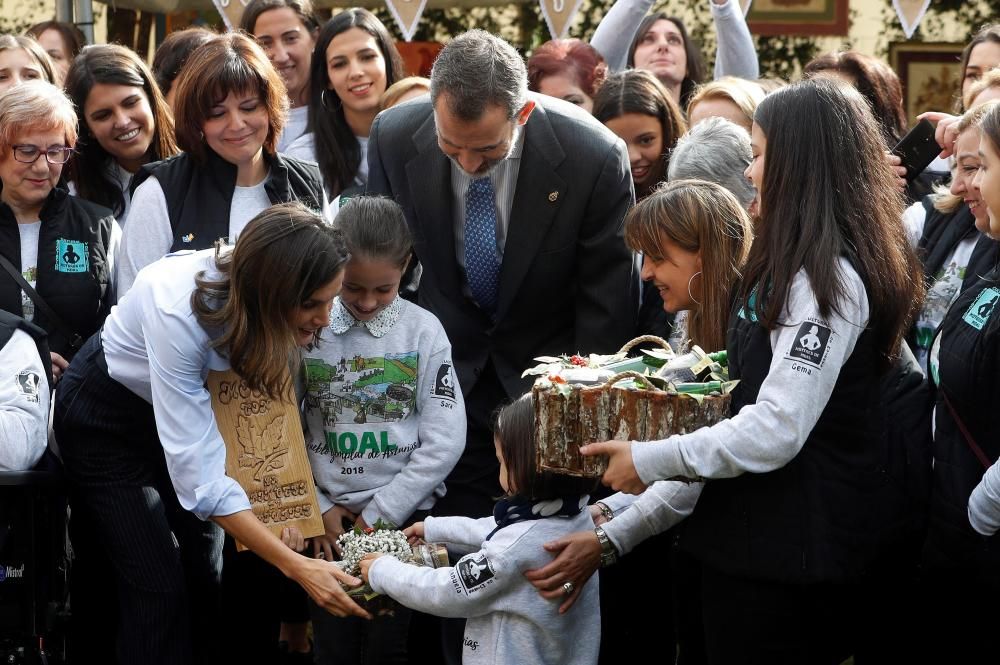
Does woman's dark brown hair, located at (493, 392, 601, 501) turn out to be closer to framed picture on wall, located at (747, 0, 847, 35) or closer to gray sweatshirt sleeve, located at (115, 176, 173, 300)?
gray sweatshirt sleeve, located at (115, 176, 173, 300)

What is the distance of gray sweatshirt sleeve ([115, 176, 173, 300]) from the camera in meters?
3.78

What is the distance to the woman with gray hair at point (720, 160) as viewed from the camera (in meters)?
3.40

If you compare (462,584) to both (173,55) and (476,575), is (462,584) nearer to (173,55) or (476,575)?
(476,575)

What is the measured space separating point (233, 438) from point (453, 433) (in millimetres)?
594

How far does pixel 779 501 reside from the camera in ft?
8.33

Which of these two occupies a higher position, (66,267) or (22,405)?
(66,267)

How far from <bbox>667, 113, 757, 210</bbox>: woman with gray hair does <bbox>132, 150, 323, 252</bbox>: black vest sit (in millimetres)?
1223

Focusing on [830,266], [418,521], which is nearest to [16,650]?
[418,521]

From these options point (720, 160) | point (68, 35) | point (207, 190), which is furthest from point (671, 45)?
point (68, 35)

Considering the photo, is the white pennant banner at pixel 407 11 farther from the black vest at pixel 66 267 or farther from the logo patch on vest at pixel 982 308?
the logo patch on vest at pixel 982 308

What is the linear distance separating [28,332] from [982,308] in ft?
8.06

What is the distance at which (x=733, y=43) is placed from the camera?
506cm

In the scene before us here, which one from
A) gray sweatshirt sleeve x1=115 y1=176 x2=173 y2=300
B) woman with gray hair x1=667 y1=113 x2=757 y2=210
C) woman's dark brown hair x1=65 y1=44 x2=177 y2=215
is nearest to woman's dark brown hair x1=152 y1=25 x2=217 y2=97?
woman's dark brown hair x1=65 y1=44 x2=177 y2=215

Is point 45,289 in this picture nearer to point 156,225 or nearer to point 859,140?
point 156,225
